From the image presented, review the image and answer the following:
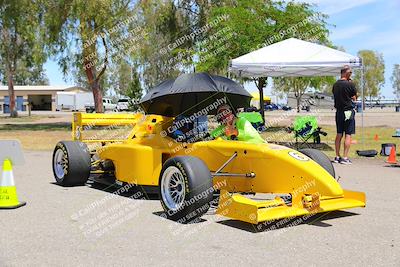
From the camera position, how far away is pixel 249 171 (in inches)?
250

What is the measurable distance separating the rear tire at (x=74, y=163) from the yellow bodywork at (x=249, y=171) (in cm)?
74

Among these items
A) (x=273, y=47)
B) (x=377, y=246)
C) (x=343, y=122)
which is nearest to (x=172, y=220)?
(x=377, y=246)

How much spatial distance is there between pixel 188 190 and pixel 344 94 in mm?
6981

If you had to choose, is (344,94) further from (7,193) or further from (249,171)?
(7,193)

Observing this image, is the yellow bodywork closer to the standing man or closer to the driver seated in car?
the driver seated in car

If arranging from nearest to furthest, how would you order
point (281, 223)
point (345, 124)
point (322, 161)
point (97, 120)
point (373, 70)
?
point (281, 223)
point (322, 161)
point (97, 120)
point (345, 124)
point (373, 70)

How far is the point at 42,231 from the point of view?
5656 millimetres

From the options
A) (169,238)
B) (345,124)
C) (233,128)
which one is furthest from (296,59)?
(169,238)

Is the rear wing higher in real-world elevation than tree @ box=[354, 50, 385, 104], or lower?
lower

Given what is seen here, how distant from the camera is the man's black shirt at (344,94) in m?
11.6

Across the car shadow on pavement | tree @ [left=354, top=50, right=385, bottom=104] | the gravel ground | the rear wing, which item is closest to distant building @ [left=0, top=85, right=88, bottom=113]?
tree @ [left=354, top=50, right=385, bottom=104]

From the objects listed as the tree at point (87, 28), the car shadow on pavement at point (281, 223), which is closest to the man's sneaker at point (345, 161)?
the car shadow on pavement at point (281, 223)

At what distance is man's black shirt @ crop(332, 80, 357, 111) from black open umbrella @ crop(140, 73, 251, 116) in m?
4.23

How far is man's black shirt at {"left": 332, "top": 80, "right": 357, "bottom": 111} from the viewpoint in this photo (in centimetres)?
1163
